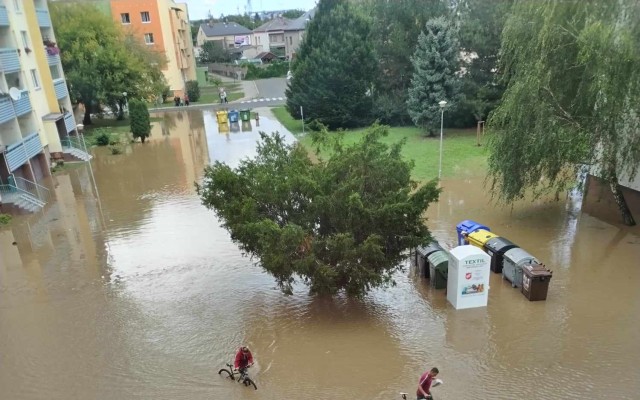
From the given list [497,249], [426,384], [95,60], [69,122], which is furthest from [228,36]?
[426,384]

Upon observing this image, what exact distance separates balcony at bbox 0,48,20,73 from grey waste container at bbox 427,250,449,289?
72.6 feet

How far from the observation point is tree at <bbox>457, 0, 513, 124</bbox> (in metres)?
32.0

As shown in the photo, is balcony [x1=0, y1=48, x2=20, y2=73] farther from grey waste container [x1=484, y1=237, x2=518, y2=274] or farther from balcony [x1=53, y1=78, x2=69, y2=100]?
grey waste container [x1=484, y1=237, x2=518, y2=274]

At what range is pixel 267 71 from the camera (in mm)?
76438

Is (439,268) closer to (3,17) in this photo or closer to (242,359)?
(242,359)

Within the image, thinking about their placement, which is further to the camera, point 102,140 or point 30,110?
point 102,140

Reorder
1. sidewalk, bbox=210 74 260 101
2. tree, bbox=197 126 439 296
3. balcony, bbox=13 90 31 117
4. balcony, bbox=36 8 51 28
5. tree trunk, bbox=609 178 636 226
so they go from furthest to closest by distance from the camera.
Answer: sidewalk, bbox=210 74 260 101 → balcony, bbox=36 8 51 28 → balcony, bbox=13 90 31 117 → tree trunk, bbox=609 178 636 226 → tree, bbox=197 126 439 296

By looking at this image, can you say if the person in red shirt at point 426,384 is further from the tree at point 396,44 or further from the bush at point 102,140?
the bush at point 102,140

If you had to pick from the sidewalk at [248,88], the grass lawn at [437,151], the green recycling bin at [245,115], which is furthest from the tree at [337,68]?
the sidewalk at [248,88]

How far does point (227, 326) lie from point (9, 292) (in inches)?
290

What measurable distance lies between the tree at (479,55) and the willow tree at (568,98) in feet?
53.0

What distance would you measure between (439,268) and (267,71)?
2697 inches

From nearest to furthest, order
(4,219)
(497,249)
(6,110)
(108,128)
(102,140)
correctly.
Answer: (497,249), (4,219), (6,110), (102,140), (108,128)

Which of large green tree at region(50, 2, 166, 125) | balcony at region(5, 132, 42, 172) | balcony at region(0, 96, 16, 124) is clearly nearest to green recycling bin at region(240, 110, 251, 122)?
large green tree at region(50, 2, 166, 125)
